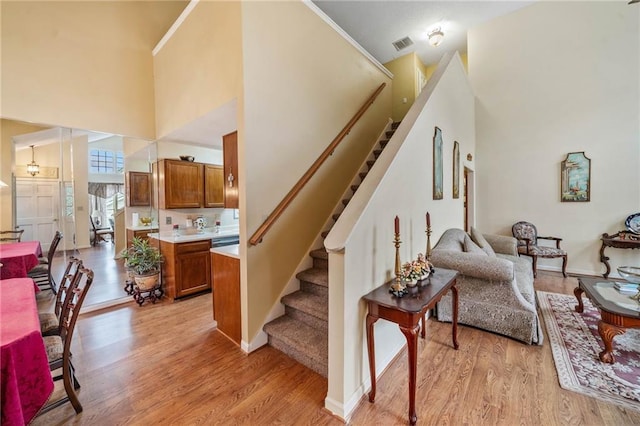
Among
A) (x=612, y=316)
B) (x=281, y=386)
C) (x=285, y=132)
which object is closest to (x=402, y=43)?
(x=285, y=132)

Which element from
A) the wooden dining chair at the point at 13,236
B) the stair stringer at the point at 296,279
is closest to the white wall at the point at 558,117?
the stair stringer at the point at 296,279

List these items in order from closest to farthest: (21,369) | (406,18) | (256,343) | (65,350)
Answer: (21,369) < (65,350) < (256,343) < (406,18)

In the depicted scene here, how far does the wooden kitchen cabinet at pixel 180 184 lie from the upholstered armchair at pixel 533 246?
5904 mm

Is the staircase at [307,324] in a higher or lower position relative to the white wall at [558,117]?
lower

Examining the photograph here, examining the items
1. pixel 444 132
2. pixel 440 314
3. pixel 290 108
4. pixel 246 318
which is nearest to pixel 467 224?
pixel 444 132

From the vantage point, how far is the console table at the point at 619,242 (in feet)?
12.7

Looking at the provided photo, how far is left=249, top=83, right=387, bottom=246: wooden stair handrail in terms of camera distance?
231 centimetres

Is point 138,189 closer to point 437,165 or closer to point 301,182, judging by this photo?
point 301,182

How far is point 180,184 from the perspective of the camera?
4102mm

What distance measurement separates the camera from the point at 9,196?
294 cm

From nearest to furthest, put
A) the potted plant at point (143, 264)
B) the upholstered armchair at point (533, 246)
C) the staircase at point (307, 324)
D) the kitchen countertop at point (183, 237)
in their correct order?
the staircase at point (307, 324), the potted plant at point (143, 264), the kitchen countertop at point (183, 237), the upholstered armchair at point (533, 246)

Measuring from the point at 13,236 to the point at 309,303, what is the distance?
3.81 meters

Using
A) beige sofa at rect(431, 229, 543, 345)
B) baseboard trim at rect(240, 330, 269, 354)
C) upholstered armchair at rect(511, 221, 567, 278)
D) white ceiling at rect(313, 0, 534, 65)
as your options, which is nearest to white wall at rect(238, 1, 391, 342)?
baseboard trim at rect(240, 330, 269, 354)

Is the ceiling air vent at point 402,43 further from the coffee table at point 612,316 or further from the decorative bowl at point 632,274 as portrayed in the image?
the coffee table at point 612,316
